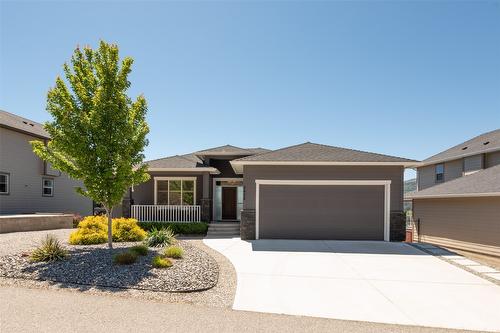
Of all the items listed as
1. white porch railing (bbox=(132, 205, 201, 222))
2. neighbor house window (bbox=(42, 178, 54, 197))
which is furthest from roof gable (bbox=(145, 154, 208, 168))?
neighbor house window (bbox=(42, 178, 54, 197))

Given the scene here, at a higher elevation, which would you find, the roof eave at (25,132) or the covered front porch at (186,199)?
the roof eave at (25,132)

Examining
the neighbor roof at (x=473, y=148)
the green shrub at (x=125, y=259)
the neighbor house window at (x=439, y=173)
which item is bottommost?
the green shrub at (x=125, y=259)

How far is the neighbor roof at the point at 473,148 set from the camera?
1850 cm

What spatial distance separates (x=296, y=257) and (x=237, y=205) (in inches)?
342

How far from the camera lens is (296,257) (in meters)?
9.49

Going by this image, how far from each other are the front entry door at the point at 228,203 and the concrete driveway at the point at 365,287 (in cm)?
714

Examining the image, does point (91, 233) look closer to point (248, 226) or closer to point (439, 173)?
point (248, 226)

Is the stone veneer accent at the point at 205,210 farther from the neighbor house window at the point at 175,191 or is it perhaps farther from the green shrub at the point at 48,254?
the green shrub at the point at 48,254

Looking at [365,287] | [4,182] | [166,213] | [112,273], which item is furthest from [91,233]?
[4,182]

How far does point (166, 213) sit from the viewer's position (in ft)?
51.0

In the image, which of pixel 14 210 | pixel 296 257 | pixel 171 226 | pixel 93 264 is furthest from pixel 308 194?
pixel 14 210

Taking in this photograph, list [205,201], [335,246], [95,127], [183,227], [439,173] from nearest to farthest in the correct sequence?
[95,127] → [335,246] → [183,227] → [205,201] → [439,173]

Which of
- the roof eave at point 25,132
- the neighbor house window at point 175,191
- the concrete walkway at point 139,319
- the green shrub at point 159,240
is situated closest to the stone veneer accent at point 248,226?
the green shrub at point 159,240

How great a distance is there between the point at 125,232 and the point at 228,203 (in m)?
7.66
